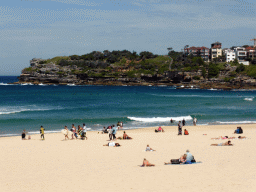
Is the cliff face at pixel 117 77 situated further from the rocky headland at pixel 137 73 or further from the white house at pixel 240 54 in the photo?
the white house at pixel 240 54

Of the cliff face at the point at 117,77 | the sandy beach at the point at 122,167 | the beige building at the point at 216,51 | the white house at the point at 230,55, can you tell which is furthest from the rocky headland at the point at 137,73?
the sandy beach at the point at 122,167

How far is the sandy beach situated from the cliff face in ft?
318

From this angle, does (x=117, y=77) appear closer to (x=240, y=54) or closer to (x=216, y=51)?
(x=216, y=51)

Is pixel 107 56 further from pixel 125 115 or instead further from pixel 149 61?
pixel 125 115

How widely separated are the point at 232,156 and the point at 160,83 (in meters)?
118

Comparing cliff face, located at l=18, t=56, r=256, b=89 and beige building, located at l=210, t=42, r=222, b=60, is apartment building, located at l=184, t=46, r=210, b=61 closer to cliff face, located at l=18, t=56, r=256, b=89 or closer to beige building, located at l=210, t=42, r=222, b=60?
beige building, located at l=210, t=42, r=222, b=60

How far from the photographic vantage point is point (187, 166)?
13438 mm

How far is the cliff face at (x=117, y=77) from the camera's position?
116069 mm

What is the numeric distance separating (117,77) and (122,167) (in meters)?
124

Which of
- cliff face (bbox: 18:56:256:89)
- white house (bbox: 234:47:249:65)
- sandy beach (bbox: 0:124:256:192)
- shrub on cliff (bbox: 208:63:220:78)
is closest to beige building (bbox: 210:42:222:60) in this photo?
white house (bbox: 234:47:249:65)

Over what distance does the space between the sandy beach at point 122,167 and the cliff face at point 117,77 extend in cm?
9706

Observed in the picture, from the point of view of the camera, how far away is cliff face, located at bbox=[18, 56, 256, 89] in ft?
381

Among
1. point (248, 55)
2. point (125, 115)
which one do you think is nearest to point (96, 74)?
point (248, 55)

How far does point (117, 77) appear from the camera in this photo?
5408 inches
